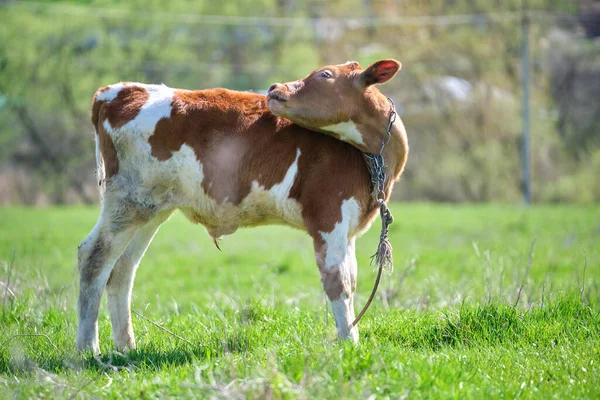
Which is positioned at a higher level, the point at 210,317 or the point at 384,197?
the point at 384,197

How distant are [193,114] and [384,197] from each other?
1526 mm

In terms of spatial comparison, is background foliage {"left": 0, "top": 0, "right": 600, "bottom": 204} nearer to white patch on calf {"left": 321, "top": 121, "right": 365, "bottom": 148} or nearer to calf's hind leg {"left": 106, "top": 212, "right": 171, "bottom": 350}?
calf's hind leg {"left": 106, "top": 212, "right": 171, "bottom": 350}

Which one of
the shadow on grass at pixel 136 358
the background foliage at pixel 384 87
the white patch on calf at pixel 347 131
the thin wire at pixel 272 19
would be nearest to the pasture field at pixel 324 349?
the shadow on grass at pixel 136 358

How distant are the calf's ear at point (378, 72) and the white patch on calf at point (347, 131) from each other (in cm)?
31

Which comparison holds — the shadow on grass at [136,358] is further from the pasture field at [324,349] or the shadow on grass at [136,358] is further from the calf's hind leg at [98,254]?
the calf's hind leg at [98,254]

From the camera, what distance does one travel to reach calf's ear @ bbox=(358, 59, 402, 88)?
17.0ft

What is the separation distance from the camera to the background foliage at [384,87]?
20.0 m

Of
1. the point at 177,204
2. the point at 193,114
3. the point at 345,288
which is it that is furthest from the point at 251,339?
the point at 193,114

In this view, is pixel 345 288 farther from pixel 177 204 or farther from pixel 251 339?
pixel 177 204

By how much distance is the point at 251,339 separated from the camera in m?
5.02

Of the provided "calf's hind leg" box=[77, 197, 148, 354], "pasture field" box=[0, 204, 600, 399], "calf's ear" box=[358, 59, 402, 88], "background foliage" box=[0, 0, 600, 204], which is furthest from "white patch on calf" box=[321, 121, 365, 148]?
"background foliage" box=[0, 0, 600, 204]

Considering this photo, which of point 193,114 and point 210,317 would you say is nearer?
point 193,114

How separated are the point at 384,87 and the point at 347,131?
55.9ft

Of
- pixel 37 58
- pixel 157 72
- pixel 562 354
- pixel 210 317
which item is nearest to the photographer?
pixel 562 354
